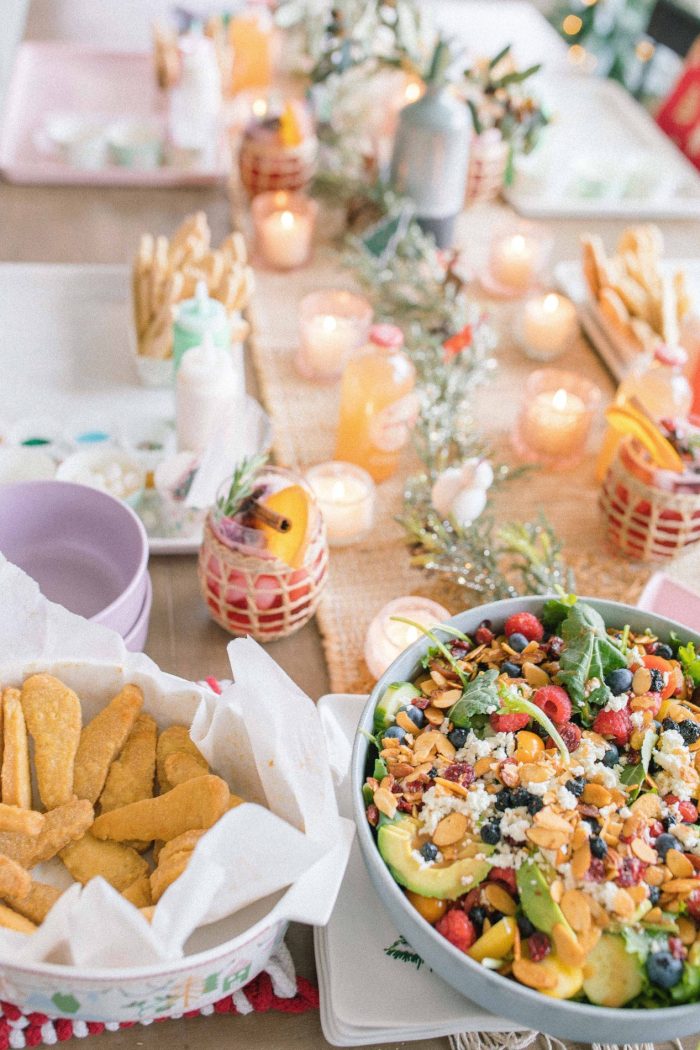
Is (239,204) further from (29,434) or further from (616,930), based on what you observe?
(616,930)

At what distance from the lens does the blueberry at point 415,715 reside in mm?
720

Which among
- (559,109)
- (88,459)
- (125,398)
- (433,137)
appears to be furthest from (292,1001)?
(559,109)

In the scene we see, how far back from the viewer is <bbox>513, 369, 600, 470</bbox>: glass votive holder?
1171mm

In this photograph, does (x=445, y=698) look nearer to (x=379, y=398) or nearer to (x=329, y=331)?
(x=379, y=398)

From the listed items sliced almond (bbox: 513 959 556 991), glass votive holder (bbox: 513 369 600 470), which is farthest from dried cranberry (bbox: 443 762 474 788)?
glass votive holder (bbox: 513 369 600 470)

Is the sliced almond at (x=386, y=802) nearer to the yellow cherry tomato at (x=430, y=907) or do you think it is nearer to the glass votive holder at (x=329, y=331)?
the yellow cherry tomato at (x=430, y=907)

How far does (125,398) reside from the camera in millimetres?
1208

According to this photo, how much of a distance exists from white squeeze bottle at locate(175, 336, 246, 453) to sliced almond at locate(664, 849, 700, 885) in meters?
0.63

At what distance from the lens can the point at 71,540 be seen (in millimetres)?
924

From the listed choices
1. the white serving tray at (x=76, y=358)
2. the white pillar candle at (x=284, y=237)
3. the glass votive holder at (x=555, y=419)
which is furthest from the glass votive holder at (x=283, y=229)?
the glass votive holder at (x=555, y=419)

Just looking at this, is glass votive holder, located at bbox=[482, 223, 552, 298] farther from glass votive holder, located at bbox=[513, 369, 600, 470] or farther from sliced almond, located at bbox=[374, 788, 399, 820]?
sliced almond, located at bbox=[374, 788, 399, 820]

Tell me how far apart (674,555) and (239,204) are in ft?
3.43

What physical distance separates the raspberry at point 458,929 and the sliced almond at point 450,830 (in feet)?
0.15

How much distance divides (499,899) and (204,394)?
0.62 metres
